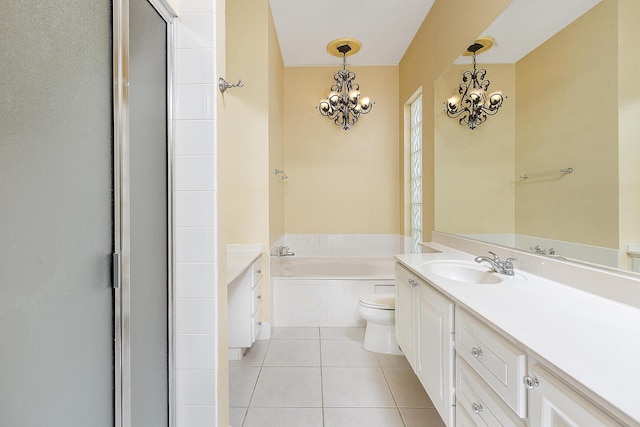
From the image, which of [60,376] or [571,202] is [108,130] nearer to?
[60,376]

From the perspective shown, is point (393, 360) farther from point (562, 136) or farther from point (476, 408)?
point (562, 136)

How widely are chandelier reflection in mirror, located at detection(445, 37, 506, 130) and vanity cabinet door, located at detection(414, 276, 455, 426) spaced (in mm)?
1150

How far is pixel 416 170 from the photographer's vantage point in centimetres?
341

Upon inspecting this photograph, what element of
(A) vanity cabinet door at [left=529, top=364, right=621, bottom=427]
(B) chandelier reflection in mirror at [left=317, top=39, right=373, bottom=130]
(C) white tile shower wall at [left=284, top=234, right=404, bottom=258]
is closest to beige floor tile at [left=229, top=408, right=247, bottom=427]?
(A) vanity cabinet door at [left=529, top=364, right=621, bottom=427]

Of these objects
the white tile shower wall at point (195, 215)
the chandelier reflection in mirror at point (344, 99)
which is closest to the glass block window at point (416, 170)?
the chandelier reflection in mirror at point (344, 99)

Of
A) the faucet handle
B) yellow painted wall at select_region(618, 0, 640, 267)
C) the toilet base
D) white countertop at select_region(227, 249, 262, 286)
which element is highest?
yellow painted wall at select_region(618, 0, 640, 267)

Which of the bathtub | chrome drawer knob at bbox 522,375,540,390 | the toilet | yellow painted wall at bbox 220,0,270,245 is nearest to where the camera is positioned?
chrome drawer knob at bbox 522,375,540,390

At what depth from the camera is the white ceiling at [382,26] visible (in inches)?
55.8

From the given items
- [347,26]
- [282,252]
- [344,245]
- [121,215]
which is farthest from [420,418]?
[347,26]

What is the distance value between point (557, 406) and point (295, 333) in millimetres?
2318

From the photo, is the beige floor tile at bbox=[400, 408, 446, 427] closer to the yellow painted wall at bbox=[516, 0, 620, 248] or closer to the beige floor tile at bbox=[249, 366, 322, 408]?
the beige floor tile at bbox=[249, 366, 322, 408]

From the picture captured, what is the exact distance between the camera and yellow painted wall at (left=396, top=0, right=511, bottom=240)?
6.34 ft

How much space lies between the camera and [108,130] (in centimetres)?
83

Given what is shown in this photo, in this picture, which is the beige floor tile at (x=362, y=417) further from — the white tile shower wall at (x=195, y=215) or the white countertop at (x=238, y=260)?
the white countertop at (x=238, y=260)
